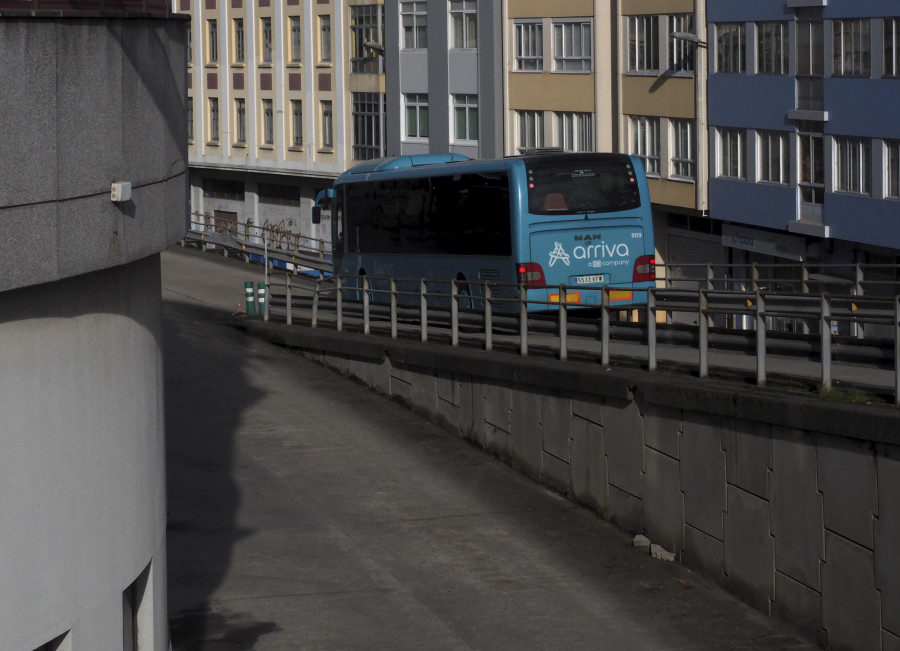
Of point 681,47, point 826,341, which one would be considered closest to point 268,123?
point 681,47

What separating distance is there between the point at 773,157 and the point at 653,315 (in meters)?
22.3

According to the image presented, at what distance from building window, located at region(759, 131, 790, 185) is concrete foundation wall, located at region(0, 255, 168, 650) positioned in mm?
29446

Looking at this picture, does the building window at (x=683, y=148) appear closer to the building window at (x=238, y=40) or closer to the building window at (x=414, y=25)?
the building window at (x=414, y=25)

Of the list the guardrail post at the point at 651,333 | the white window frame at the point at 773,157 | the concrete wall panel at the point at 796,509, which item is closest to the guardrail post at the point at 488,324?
the guardrail post at the point at 651,333

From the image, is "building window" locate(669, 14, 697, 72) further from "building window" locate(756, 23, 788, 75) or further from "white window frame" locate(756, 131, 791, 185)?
"white window frame" locate(756, 131, 791, 185)

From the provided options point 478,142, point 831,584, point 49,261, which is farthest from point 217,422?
point 478,142

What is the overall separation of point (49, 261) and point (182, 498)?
33.2 ft

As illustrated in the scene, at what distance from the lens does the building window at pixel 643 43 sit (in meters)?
40.5

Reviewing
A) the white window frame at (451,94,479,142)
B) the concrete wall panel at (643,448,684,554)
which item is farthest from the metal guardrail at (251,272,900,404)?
the white window frame at (451,94,479,142)

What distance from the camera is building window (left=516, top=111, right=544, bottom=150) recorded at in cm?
4516

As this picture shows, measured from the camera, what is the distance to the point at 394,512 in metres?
16.4

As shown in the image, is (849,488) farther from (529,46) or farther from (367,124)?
(367,124)

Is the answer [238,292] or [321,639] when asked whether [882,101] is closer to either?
[238,292]

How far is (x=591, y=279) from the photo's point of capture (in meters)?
23.5
